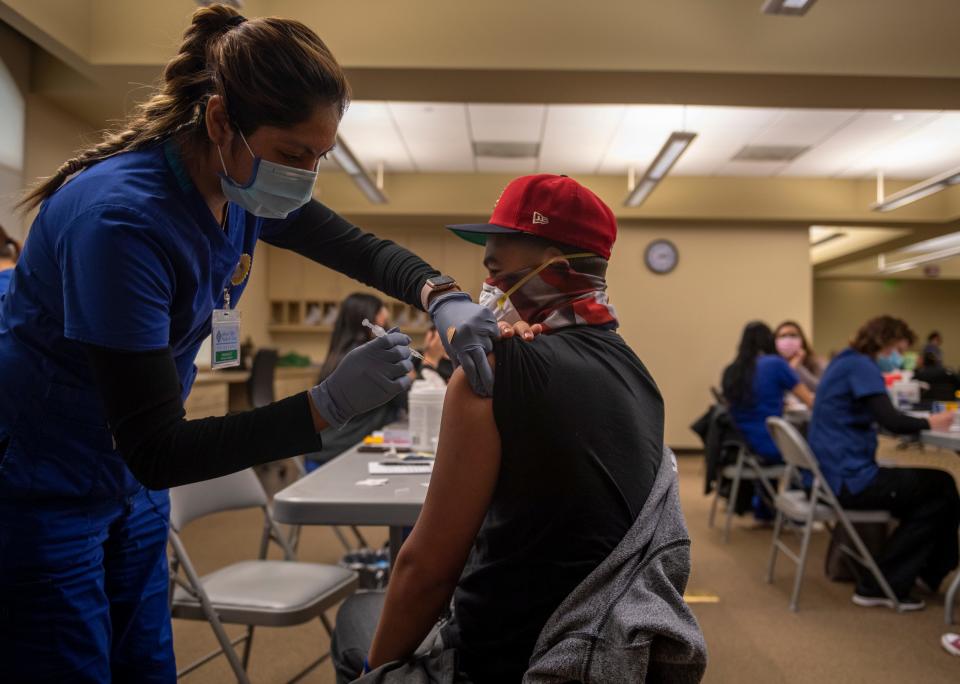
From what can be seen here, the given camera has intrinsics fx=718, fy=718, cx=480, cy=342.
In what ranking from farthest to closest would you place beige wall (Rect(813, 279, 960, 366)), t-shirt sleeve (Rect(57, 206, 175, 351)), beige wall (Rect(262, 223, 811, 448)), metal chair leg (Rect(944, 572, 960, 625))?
beige wall (Rect(813, 279, 960, 366))
beige wall (Rect(262, 223, 811, 448))
metal chair leg (Rect(944, 572, 960, 625))
t-shirt sleeve (Rect(57, 206, 175, 351))

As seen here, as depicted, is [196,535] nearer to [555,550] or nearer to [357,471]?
[357,471]

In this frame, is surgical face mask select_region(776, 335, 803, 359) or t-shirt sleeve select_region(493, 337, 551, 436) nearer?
t-shirt sleeve select_region(493, 337, 551, 436)

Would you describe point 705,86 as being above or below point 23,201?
above

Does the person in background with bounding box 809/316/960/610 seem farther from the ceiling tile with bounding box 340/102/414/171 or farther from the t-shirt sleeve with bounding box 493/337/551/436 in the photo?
the ceiling tile with bounding box 340/102/414/171

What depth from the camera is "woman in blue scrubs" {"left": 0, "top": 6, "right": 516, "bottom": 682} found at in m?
0.80

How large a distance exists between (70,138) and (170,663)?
4885 millimetres

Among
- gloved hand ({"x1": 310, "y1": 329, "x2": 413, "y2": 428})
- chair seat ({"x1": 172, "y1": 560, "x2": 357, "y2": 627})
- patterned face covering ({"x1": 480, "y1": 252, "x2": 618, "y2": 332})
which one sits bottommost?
chair seat ({"x1": 172, "y1": 560, "x2": 357, "y2": 627})

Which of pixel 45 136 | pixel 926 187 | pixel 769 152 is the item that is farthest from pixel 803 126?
pixel 45 136

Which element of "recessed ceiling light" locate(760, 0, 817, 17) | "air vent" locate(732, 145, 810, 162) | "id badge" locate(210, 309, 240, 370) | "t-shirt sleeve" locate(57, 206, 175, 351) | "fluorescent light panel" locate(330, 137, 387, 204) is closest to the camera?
"t-shirt sleeve" locate(57, 206, 175, 351)

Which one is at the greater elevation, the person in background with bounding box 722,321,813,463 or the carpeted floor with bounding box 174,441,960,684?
the person in background with bounding box 722,321,813,463


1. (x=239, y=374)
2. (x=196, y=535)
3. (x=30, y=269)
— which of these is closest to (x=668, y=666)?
(x=30, y=269)

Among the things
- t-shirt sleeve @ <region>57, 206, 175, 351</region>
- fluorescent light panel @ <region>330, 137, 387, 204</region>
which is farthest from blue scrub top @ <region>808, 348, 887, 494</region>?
fluorescent light panel @ <region>330, 137, 387, 204</region>

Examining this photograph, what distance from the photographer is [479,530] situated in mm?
960

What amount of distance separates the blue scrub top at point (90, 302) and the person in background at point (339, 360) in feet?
6.31
